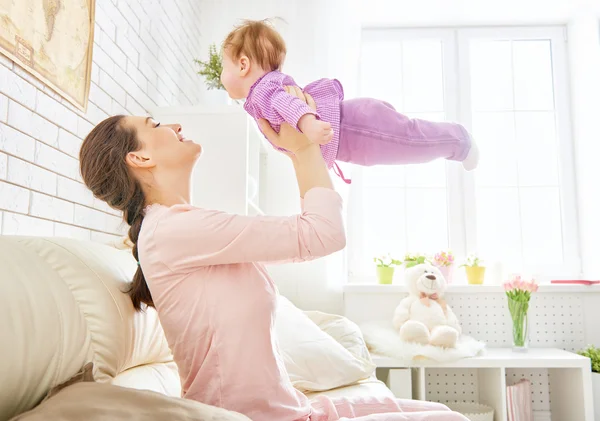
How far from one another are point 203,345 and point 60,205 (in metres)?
0.84

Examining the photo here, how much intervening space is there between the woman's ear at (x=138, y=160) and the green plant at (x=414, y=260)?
7.08 ft

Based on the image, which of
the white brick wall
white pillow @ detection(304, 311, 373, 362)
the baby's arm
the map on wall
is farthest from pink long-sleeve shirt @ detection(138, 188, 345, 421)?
white pillow @ detection(304, 311, 373, 362)

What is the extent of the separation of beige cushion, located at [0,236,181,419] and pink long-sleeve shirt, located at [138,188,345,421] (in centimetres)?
12

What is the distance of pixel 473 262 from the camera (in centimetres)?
323

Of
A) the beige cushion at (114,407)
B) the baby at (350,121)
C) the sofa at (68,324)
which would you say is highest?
the baby at (350,121)

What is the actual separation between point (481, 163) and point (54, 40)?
2.69 m

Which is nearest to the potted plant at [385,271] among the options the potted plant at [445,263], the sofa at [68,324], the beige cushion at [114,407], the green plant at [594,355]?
the potted plant at [445,263]

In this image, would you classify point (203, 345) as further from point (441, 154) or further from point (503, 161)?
point (503, 161)

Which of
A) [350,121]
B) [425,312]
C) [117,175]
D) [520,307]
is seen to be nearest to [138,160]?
[117,175]

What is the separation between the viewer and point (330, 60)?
10.7 feet

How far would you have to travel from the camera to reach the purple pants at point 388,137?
4.51ft

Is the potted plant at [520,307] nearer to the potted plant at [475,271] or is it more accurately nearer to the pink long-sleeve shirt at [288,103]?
the potted plant at [475,271]

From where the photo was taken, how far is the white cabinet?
97.3 inches

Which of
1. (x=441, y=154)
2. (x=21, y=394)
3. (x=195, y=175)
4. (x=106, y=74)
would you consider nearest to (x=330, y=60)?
(x=195, y=175)
